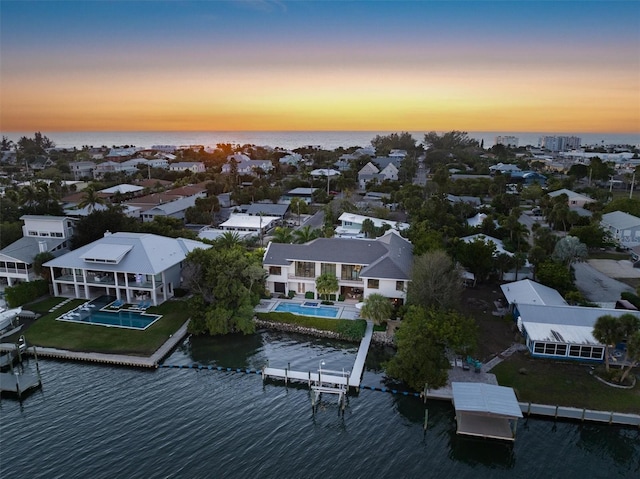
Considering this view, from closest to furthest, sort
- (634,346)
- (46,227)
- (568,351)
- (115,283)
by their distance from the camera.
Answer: (634,346) → (568,351) → (115,283) → (46,227)

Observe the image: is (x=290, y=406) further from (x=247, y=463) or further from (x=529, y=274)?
(x=529, y=274)

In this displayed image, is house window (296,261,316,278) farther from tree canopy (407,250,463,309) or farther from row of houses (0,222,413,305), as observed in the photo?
tree canopy (407,250,463,309)

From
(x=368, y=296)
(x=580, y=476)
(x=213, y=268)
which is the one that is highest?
(x=213, y=268)

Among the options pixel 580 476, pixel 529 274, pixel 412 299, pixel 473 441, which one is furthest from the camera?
pixel 529 274

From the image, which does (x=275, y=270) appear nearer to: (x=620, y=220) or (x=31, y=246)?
(x=31, y=246)

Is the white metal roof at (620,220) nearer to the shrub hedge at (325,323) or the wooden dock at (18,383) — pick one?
the shrub hedge at (325,323)

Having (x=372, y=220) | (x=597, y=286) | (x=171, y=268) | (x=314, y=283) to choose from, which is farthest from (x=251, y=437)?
(x=372, y=220)

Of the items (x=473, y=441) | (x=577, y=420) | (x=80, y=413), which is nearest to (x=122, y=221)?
(x=80, y=413)
